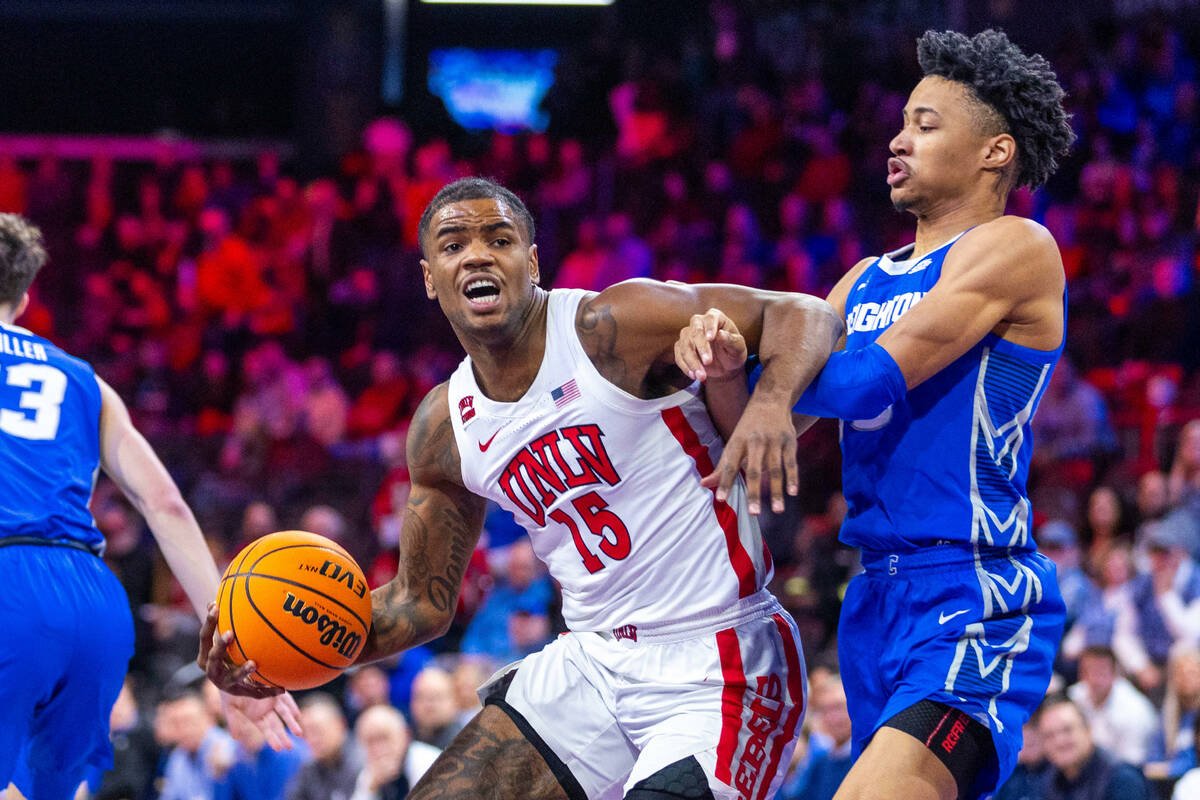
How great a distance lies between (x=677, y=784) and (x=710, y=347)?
1120 mm

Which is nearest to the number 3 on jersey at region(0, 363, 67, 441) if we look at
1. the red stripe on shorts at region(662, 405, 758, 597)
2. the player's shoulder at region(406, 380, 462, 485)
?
the player's shoulder at region(406, 380, 462, 485)

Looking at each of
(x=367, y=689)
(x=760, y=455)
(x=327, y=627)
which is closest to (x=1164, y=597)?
(x=367, y=689)

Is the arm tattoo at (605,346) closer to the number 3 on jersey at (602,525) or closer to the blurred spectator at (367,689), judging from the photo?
the number 3 on jersey at (602,525)

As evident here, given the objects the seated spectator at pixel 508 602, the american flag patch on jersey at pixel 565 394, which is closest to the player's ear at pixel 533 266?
the american flag patch on jersey at pixel 565 394

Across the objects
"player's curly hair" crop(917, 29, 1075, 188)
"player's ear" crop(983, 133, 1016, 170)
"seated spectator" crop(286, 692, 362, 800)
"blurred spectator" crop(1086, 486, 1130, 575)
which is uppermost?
"player's curly hair" crop(917, 29, 1075, 188)

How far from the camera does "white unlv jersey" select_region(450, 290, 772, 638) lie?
3.66m

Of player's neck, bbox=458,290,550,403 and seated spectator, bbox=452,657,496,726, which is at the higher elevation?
player's neck, bbox=458,290,550,403

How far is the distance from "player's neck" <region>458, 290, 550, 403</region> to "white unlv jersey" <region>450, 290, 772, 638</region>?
59 millimetres

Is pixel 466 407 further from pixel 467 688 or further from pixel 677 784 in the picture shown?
pixel 467 688

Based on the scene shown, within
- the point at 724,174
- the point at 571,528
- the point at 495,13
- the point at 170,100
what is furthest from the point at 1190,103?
the point at 170,100

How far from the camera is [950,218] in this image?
3.71m

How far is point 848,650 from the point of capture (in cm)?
359

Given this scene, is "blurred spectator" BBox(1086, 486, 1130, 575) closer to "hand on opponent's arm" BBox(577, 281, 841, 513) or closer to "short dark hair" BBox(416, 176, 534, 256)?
"hand on opponent's arm" BBox(577, 281, 841, 513)

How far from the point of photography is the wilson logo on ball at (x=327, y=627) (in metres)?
3.67
